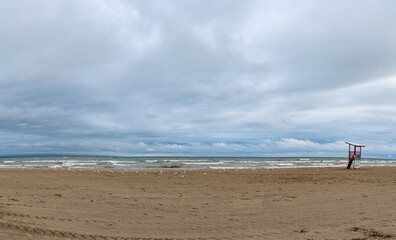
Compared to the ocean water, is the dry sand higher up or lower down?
higher up

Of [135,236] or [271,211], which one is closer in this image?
[135,236]

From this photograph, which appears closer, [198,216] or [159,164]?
[198,216]

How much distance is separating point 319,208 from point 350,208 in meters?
0.95

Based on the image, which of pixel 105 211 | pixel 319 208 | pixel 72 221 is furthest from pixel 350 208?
pixel 72 221

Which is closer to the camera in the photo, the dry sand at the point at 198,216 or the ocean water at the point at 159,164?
the dry sand at the point at 198,216

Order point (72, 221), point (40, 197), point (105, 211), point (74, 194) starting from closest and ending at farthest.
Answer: point (72, 221), point (105, 211), point (40, 197), point (74, 194)

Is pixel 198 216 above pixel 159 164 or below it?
above

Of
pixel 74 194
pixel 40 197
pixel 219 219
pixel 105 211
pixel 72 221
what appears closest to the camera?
pixel 72 221

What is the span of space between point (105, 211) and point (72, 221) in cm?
140

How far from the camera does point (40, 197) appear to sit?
1082 centimetres

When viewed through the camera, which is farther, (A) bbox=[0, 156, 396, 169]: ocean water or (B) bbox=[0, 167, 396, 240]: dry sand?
(A) bbox=[0, 156, 396, 169]: ocean water

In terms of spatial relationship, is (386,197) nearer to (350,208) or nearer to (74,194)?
(350,208)

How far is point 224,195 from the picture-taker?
12.5m

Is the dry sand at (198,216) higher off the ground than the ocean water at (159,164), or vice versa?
the dry sand at (198,216)
